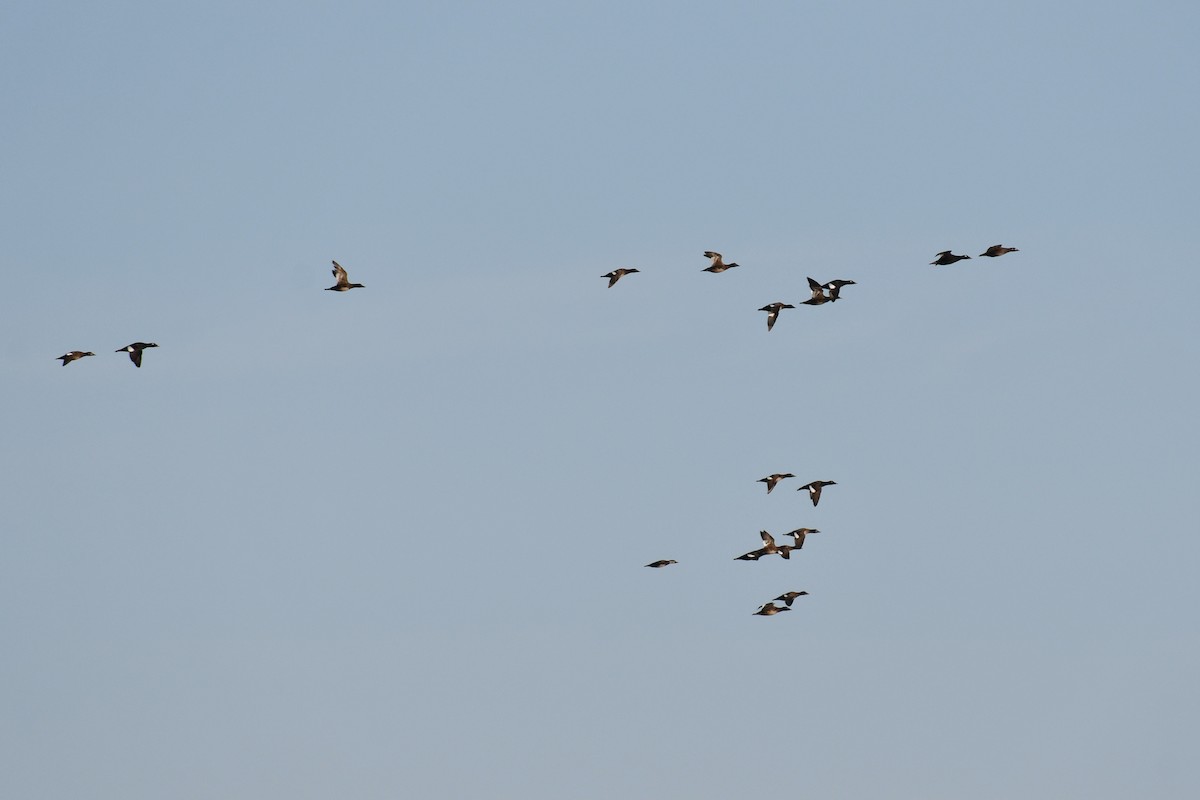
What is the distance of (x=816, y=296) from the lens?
353ft

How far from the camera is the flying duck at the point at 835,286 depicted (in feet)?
356

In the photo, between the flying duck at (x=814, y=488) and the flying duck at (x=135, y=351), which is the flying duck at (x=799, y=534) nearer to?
the flying duck at (x=814, y=488)

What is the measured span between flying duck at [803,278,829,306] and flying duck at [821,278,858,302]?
535 mm

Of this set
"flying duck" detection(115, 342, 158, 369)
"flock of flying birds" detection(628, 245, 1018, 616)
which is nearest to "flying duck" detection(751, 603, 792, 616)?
"flock of flying birds" detection(628, 245, 1018, 616)

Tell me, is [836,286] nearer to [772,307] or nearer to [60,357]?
[772,307]

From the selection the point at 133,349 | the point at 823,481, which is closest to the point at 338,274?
the point at 133,349

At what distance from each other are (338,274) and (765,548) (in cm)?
2439

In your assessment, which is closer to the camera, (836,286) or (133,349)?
(133,349)

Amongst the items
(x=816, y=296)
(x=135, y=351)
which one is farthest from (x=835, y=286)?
(x=135, y=351)

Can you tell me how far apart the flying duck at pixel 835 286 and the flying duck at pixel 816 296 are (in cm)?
54

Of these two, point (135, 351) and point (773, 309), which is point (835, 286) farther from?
point (135, 351)

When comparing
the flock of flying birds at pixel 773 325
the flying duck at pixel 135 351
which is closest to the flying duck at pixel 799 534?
the flock of flying birds at pixel 773 325

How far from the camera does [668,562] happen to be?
10956 centimetres

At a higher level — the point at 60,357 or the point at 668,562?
the point at 60,357
